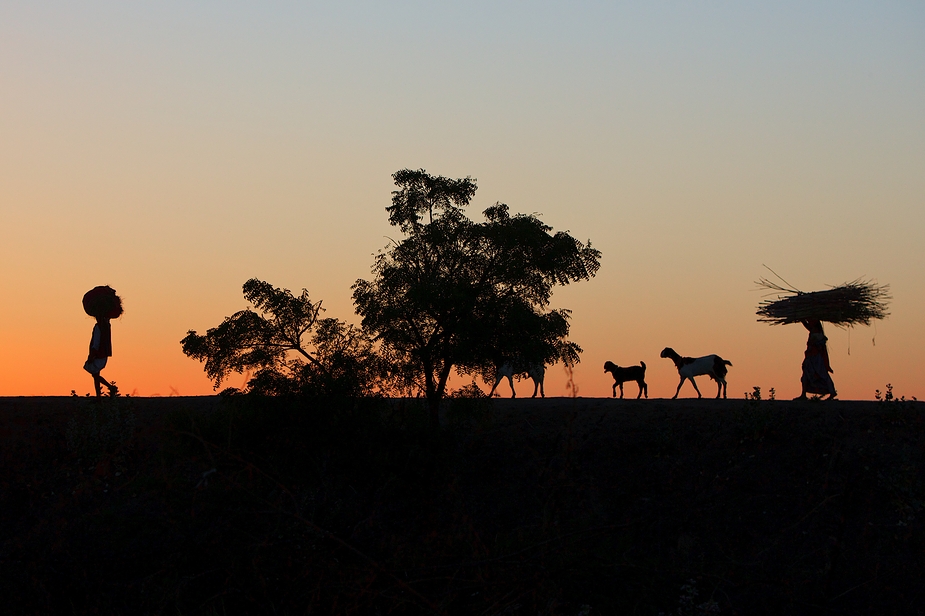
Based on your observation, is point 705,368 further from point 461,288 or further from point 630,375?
point 461,288

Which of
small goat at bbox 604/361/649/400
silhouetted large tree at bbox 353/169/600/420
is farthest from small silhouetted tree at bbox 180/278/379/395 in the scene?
small goat at bbox 604/361/649/400

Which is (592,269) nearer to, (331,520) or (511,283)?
(511,283)

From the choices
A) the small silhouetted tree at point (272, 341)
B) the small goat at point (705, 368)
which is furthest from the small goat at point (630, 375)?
the small silhouetted tree at point (272, 341)

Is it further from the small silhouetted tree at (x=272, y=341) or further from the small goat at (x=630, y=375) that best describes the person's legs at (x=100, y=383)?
the small goat at (x=630, y=375)

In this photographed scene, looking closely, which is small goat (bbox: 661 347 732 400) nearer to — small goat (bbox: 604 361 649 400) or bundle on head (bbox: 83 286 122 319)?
small goat (bbox: 604 361 649 400)

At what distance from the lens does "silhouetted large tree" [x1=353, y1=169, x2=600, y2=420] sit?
2050 centimetres

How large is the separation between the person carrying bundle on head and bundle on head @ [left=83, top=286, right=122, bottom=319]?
18.1 m

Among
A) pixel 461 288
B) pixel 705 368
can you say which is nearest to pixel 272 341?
pixel 461 288

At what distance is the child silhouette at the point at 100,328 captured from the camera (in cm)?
2245

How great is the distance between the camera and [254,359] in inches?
818

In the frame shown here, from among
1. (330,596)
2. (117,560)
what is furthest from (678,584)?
(117,560)

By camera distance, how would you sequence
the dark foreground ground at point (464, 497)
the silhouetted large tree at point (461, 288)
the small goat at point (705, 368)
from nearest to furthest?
the dark foreground ground at point (464, 497), the silhouetted large tree at point (461, 288), the small goat at point (705, 368)

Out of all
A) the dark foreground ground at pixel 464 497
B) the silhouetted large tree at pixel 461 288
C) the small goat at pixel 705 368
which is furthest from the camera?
the small goat at pixel 705 368

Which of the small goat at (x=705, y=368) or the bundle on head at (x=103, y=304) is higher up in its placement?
the bundle on head at (x=103, y=304)
